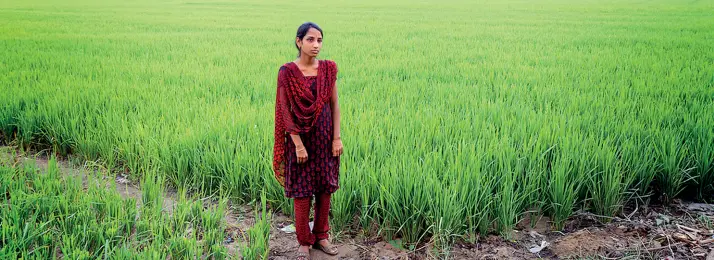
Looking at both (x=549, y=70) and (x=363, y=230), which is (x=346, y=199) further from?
(x=549, y=70)

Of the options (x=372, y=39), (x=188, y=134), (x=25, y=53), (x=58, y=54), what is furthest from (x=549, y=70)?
(x=25, y=53)

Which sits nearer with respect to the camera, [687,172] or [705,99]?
[687,172]

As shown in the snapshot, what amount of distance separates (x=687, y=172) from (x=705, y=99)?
2.02m

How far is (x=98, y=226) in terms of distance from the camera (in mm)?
2287

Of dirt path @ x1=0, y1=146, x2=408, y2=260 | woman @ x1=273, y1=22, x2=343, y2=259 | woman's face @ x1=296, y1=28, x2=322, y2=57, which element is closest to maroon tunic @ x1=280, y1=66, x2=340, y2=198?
woman @ x1=273, y1=22, x2=343, y2=259

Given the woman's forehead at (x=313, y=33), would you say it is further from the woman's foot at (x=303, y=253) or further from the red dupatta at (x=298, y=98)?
the woman's foot at (x=303, y=253)

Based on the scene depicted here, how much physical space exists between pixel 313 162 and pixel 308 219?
0.27 m

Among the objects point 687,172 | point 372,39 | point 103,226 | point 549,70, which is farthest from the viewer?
point 372,39

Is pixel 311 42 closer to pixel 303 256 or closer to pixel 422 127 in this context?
pixel 303 256

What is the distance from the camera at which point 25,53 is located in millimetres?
7797

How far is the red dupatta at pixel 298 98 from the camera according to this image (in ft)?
6.30

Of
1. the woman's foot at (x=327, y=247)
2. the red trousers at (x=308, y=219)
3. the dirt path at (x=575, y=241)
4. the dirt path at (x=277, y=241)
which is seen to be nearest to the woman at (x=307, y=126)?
the red trousers at (x=308, y=219)

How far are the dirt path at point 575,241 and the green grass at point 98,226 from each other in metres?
0.15

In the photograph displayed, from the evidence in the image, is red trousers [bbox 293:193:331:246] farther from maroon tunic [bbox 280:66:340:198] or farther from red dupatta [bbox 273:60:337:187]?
red dupatta [bbox 273:60:337:187]
